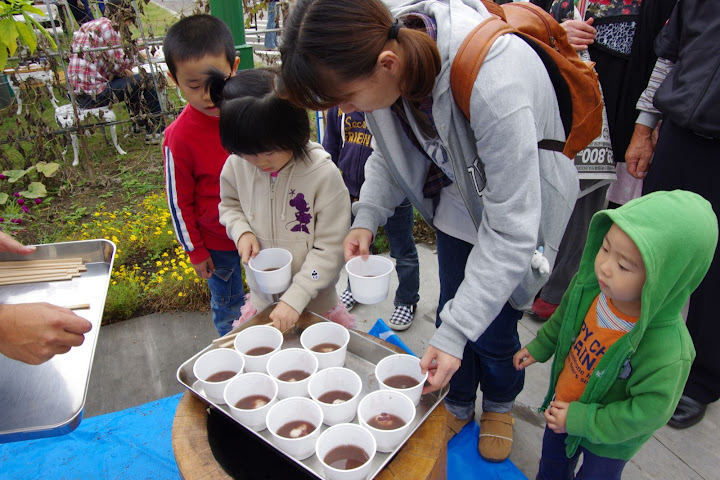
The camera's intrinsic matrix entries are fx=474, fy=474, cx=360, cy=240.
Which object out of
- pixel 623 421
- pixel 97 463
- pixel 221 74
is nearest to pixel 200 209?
pixel 221 74

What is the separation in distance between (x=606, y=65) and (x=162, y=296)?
3075mm

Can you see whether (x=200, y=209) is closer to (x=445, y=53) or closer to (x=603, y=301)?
(x=445, y=53)

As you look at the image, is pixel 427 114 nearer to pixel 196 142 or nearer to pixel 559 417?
pixel 559 417

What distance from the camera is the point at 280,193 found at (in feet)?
6.18

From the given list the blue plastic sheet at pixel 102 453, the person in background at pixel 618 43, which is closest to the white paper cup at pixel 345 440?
the blue plastic sheet at pixel 102 453

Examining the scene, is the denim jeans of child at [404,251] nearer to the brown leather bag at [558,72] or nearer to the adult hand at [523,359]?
the adult hand at [523,359]

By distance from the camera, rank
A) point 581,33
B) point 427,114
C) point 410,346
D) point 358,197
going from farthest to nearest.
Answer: point 410,346, point 358,197, point 581,33, point 427,114

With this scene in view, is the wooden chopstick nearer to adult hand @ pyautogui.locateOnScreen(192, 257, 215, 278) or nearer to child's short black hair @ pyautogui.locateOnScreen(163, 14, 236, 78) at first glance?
adult hand @ pyautogui.locateOnScreen(192, 257, 215, 278)

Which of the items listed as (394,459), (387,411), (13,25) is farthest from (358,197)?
(13,25)

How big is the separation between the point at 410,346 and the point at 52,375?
1.95 metres

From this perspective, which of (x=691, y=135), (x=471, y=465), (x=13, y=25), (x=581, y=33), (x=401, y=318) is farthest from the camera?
(x=401, y=318)

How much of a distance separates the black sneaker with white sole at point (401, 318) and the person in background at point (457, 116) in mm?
1481

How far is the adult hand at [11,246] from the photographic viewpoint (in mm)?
1771

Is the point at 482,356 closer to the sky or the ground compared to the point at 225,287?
closer to the sky
